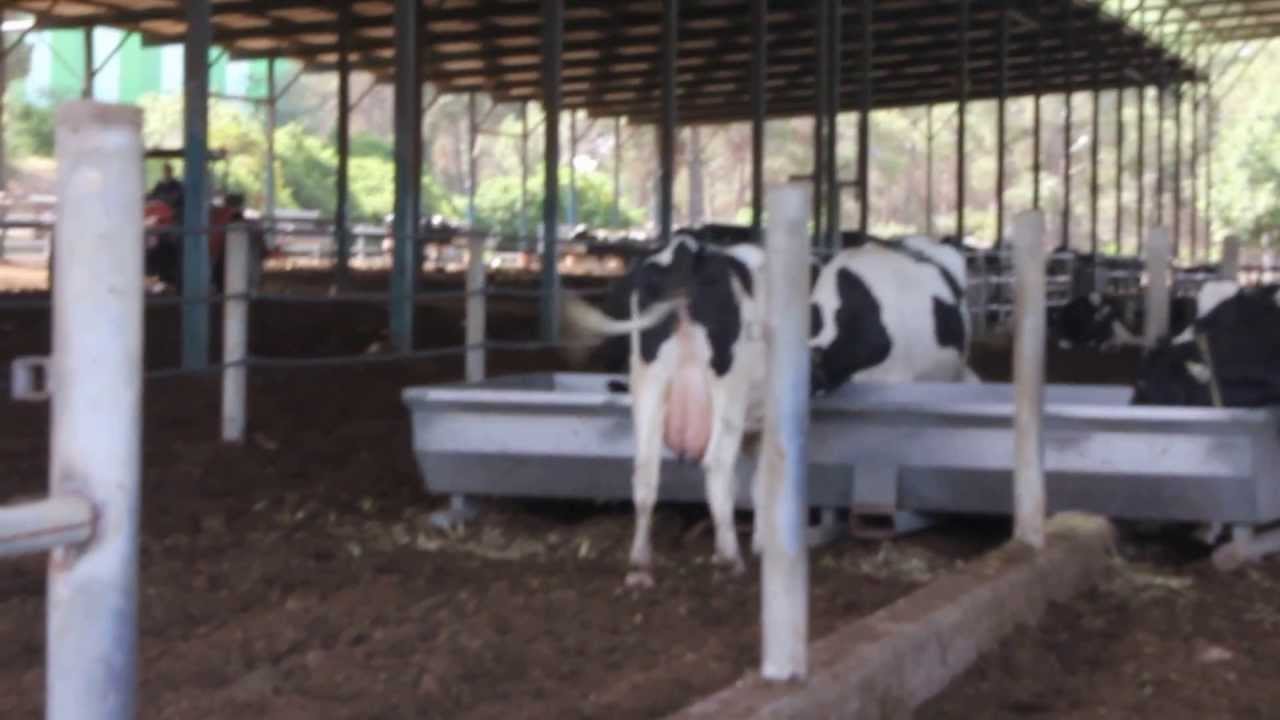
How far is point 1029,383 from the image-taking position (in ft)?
17.1

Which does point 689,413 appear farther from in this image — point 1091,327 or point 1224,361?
point 1091,327

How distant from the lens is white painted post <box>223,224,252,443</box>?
294 inches

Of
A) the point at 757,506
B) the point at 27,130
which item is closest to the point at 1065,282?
the point at 757,506

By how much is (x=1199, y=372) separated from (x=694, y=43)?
65.7 feet

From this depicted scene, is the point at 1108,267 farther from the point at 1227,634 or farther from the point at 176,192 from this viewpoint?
the point at 1227,634

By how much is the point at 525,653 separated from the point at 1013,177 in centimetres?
7266

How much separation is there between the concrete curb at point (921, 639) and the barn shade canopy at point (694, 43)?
14.5 m

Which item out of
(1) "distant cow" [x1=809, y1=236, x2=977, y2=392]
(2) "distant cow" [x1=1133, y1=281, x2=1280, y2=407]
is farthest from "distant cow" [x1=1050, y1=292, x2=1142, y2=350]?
(2) "distant cow" [x1=1133, y1=281, x2=1280, y2=407]

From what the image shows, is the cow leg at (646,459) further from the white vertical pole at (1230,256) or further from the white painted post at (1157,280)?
the white vertical pole at (1230,256)

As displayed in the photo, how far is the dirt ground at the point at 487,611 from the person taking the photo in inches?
147

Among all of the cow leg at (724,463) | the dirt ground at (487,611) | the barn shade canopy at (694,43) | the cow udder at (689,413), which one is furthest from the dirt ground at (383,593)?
the barn shade canopy at (694,43)

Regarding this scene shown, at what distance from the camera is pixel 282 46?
25875 millimetres

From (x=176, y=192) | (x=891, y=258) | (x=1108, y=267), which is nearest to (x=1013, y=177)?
(x=1108, y=267)

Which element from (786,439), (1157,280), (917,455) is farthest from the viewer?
(1157,280)
